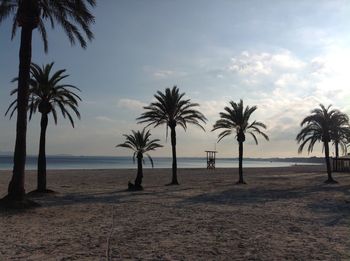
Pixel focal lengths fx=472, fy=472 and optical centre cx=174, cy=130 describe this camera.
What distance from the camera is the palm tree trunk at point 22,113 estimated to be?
61.0ft

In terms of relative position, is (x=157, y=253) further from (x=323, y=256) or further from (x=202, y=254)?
(x=323, y=256)

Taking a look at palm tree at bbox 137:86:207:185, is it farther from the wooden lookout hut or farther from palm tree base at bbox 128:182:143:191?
the wooden lookout hut

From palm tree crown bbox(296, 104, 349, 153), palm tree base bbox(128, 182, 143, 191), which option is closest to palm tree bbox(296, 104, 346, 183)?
palm tree crown bbox(296, 104, 349, 153)

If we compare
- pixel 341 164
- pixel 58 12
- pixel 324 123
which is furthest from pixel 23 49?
pixel 341 164

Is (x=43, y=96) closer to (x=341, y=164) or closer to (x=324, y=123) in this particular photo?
(x=324, y=123)

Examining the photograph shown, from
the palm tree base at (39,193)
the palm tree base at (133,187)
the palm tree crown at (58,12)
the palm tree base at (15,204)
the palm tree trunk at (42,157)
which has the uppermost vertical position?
the palm tree crown at (58,12)

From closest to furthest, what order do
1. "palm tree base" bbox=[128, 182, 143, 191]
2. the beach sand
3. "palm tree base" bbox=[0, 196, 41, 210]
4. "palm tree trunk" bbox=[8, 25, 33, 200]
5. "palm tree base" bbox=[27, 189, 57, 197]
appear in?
the beach sand < "palm tree base" bbox=[0, 196, 41, 210] < "palm tree trunk" bbox=[8, 25, 33, 200] < "palm tree base" bbox=[27, 189, 57, 197] < "palm tree base" bbox=[128, 182, 143, 191]

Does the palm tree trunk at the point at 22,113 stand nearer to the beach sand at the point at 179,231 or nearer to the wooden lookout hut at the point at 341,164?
the beach sand at the point at 179,231

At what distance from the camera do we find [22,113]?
1867 centimetres

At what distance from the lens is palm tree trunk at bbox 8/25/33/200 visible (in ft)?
61.0

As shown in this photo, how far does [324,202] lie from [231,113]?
738 inches

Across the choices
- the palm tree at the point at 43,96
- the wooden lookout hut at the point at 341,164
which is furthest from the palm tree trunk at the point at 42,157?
the wooden lookout hut at the point at 341,164

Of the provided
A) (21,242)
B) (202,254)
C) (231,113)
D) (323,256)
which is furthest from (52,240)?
(231,113)

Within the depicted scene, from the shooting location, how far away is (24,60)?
742 inches
